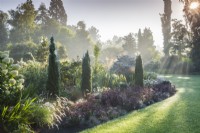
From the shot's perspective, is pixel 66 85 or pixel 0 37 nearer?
pixel 66 85

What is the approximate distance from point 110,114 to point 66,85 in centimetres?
548

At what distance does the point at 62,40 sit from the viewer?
61.3 meters

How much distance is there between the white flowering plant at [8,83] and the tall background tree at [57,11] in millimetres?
56895

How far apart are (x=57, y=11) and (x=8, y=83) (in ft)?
192

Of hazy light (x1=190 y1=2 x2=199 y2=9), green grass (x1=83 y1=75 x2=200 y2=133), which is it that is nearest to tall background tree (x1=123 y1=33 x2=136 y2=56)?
hazy light (x1=190 y1=2 x2=199 y2=9)

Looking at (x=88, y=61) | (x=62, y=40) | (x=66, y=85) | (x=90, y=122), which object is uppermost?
(x=62, y=40)

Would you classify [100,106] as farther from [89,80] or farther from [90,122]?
[89,80]

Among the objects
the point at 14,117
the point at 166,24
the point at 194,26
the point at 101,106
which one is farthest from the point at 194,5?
the point at 166,24

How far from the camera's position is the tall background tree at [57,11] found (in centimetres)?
6346

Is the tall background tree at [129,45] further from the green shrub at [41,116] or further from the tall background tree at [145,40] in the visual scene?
the green shrub at [41,116]

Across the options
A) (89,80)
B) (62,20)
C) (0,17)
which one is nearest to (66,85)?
(89,80)

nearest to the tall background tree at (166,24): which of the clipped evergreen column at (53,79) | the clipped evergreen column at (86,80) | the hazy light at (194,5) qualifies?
the hazy light at (194,5)

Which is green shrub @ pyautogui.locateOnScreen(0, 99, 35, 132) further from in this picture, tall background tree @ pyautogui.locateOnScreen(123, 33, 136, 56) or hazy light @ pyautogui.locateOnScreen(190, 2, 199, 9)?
tall background tree @ pyautogui.locateOnScreen(123, 33, 136, 56)

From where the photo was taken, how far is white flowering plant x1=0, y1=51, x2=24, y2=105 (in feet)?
27.9
